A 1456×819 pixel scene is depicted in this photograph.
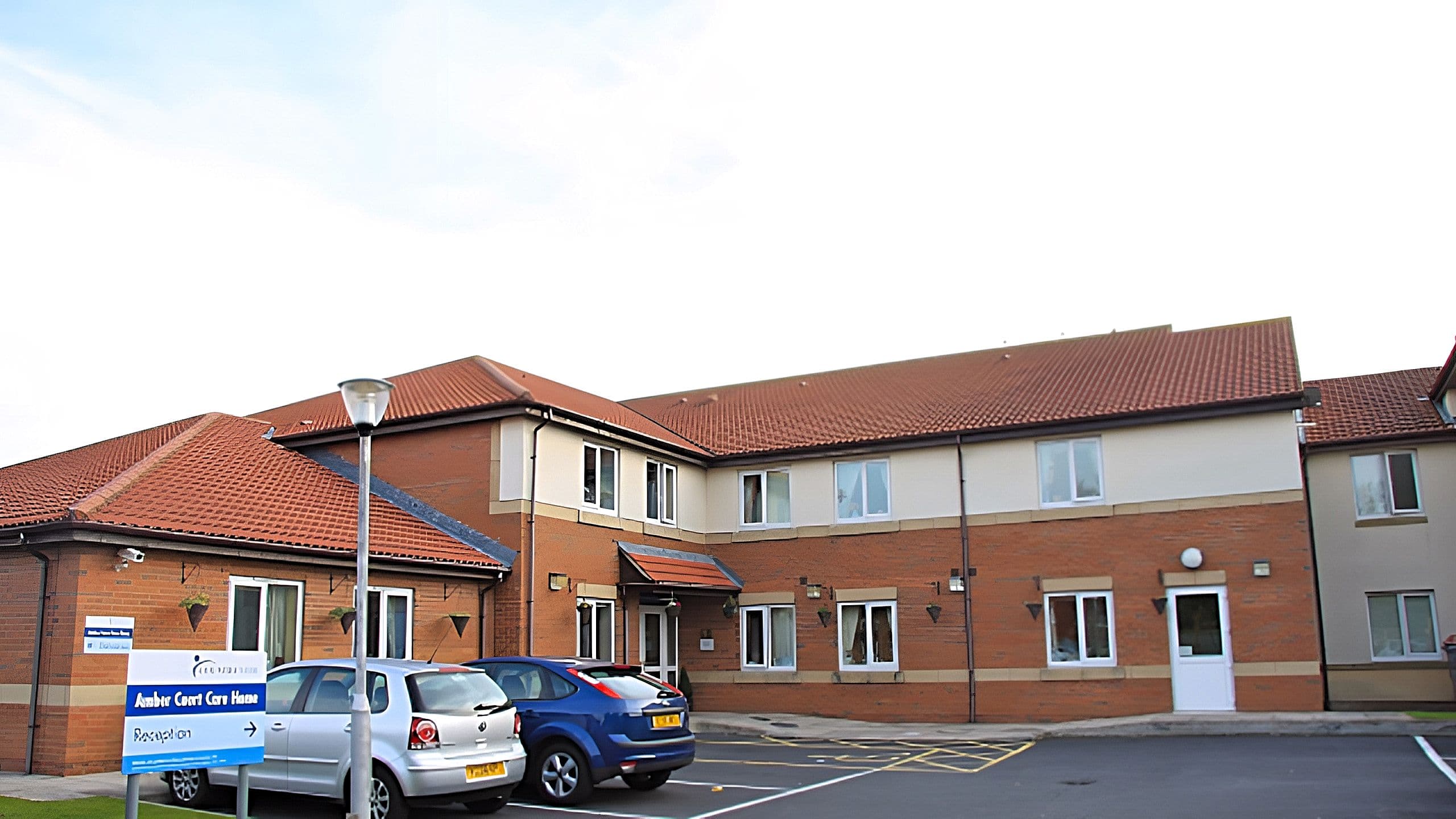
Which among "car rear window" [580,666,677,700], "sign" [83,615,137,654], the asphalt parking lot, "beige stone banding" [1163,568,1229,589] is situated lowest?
the asphalt parking lot

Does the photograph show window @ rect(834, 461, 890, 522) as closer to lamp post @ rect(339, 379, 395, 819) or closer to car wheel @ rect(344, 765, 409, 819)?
lamp post @ rect(339, 379, 395, 819)

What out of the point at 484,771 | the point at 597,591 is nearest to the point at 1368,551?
the point at 597,591

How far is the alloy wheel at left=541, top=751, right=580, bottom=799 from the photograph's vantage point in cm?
1225

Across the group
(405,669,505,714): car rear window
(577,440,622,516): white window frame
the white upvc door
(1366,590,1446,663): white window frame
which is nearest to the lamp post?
(405,669,505,714): car rear window

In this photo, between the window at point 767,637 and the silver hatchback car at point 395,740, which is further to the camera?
the window at point 767,637

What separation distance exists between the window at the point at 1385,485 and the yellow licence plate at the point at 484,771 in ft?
63.5

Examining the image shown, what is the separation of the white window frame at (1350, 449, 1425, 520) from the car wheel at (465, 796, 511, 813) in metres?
19.1

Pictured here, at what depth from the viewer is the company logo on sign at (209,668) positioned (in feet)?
28.3

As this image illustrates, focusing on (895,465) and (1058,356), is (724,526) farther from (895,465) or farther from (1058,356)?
(1058,356)

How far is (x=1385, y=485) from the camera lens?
2323cm

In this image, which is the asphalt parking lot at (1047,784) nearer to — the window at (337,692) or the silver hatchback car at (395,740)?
the silver hatchback car at (395,740)

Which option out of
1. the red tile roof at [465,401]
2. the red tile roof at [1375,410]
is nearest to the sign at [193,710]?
the red tile roof at [465,401]

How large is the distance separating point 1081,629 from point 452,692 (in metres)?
13.7

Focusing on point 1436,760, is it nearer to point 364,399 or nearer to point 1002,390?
point 1002,390
